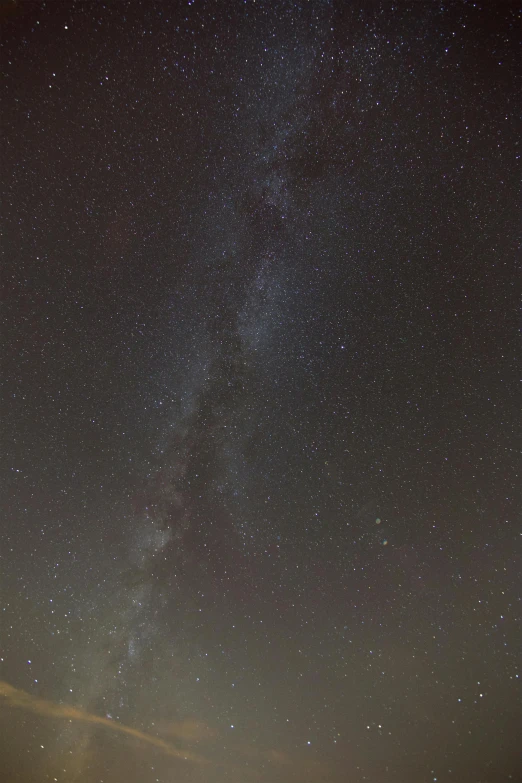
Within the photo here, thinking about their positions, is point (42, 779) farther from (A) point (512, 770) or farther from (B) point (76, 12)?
(B) point (76, 12)

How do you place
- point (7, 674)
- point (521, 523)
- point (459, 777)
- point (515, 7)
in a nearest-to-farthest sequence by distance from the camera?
1. point (515, 7)
2. point (521, 523)
3. point (459, 777)
4. point (7, 674)

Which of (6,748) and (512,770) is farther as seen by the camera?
(6,748)

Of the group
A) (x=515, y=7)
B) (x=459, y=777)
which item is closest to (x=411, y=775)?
(x=459, y=777)

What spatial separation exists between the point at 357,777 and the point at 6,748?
1587 mm

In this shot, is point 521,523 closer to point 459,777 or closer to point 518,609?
point 518,609

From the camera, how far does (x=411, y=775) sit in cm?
144

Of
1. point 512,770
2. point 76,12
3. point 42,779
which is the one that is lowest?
point 42,779

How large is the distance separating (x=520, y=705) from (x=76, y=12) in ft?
9.12

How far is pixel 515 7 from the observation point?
3.32 ft

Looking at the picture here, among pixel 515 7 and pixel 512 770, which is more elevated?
pixel 515 7

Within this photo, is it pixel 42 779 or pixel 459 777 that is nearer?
pixel 459 777

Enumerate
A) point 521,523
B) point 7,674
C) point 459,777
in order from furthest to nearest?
1. point 7,674
2. point 459,777
3. point 521,523

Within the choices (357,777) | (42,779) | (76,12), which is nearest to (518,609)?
(357,777)

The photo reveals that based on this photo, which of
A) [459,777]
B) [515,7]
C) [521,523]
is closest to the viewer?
[515,7]
